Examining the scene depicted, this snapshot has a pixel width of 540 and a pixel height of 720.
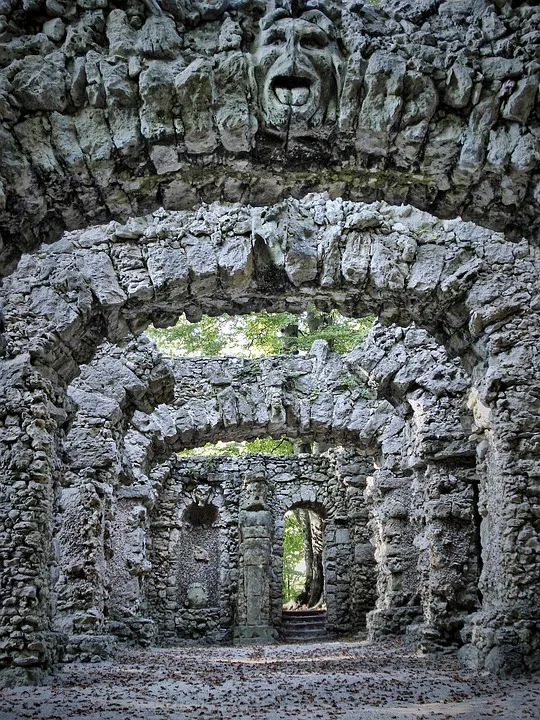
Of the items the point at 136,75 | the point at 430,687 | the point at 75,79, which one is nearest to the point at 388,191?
the point at 136,75

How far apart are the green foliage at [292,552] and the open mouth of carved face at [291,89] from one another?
17.3 meters

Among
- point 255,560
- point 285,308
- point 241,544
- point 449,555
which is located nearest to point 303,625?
point 255,560

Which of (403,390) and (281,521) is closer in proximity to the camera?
(403,390)

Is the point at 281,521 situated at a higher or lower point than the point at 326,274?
lower

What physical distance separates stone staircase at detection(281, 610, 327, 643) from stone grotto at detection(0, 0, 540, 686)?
0.98 m

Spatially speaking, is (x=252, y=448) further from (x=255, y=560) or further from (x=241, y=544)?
(x=255, y=560)

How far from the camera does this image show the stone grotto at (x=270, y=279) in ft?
13.1

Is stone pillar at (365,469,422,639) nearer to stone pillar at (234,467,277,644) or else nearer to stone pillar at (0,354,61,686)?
stone pillar at (234,467,277,644)

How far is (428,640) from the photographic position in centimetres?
909

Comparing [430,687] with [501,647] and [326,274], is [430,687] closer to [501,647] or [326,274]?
[501,647]

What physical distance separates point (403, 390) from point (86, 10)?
21.3ft

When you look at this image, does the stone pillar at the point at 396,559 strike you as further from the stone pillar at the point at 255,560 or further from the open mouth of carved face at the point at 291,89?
the open mouth of carved face at the point at 291,89

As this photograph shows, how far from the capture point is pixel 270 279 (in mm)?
7293

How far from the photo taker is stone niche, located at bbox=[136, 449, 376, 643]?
15.4 meters
